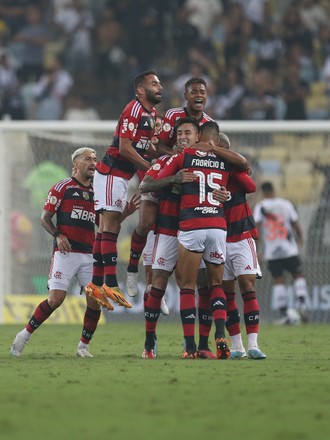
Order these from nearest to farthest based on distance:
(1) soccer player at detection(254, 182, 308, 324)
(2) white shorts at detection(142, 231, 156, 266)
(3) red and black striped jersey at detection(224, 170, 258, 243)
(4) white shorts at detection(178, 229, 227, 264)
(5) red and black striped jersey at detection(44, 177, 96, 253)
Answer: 1. (4) white shorts at detection(178, 229, 227, 264)
2. (3) red and black striped jersey at detection(224, 170, 258, 243)
3. (5) red and black striped jersey at detection(44, 177, 96, 253)
4. (2) white shorts at detection(142, 231, 156, 266)
5. (1) soccer player at detection(254, 182, 308, 324)

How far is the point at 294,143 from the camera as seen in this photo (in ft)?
62.7

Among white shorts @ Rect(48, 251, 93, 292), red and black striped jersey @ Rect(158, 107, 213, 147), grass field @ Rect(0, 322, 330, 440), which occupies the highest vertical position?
red and black striped jersey @ Rect(158, 107, 213, 147)

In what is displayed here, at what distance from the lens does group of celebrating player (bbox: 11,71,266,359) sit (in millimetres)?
10344

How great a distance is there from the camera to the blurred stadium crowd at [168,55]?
22.6 meters

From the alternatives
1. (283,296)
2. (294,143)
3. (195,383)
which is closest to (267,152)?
(294,143)

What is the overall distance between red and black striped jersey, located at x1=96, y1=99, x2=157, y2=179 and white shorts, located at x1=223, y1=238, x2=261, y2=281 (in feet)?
4.26

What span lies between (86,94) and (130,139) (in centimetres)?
1331

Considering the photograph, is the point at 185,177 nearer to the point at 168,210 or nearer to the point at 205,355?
the point at 168,210

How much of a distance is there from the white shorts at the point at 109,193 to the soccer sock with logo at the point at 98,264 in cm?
30

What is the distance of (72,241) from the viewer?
11258 mm

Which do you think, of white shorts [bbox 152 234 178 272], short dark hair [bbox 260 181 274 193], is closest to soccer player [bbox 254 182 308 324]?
short dark hair [bbox 260 181 274 193]

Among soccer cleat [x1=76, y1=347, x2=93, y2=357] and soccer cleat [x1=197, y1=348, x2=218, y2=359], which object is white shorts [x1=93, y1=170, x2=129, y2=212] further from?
soccer cleat [x1=197, y1=348, x2=218, y2=359]

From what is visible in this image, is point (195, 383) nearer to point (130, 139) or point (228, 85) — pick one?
point (130, 139)

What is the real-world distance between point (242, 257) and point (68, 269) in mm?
1715
